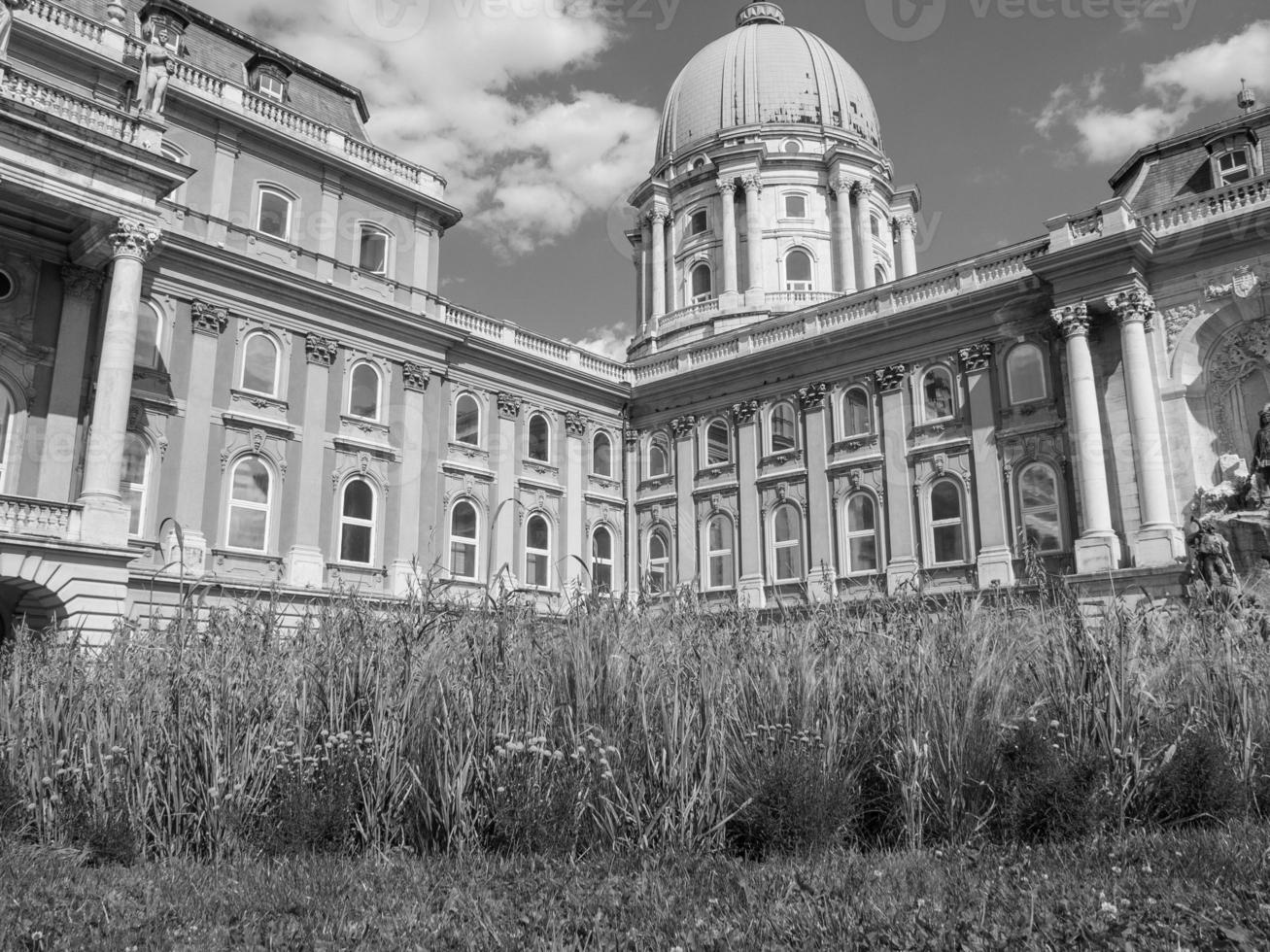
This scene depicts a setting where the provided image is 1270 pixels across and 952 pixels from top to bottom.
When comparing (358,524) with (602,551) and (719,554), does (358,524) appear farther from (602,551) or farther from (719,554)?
(719,554)

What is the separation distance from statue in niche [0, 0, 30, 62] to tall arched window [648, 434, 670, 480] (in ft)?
70.9

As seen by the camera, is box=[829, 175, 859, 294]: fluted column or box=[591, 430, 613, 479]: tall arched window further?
box=[829, 175, 859, 294]: fluted column

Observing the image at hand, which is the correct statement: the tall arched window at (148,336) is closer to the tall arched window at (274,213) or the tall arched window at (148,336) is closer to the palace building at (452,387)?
the palace building at (452,387)

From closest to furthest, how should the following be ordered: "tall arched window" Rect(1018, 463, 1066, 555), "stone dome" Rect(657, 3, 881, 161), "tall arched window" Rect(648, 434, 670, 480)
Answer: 1. "tall arched window" Rect(1018, 463, 1066, 555)
2. "tall arched window" Rect(648, 434, 670, 480)
3. "stone dome" Rect(657, 3, 881, 161)

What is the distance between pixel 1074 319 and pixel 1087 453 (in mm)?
3571

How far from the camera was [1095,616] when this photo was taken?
9.69 meters

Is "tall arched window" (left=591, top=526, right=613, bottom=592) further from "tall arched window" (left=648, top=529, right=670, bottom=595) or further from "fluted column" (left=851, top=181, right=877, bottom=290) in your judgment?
"fluted column" (left=851, top=181, right=877, bottom=290)

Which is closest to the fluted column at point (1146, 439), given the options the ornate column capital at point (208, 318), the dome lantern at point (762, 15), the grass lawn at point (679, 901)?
the grass lawn at point (679, 901)

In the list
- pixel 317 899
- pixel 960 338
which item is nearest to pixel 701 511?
pixel 960 338

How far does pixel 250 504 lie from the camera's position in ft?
83.1

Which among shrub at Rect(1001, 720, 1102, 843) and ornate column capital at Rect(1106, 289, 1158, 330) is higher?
ornate column capital at Rect(1106, 289, 1158, 330)

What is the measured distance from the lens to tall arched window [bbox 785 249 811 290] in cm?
4788

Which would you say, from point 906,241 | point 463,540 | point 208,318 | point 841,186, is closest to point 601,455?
point 463,540

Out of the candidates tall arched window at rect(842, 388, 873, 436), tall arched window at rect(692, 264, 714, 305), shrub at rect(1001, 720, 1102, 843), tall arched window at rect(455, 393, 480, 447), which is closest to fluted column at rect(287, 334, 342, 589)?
tall arched window at rect(455, 393, 480, 447)
